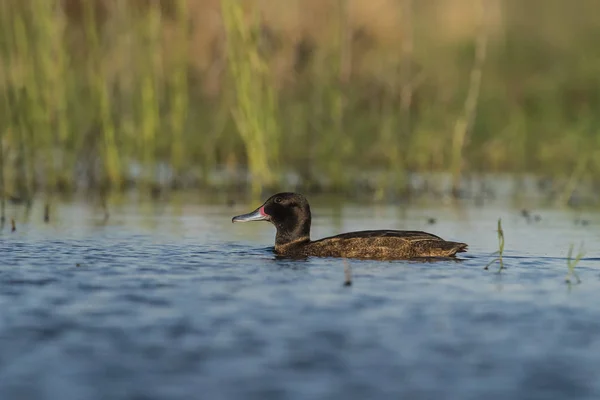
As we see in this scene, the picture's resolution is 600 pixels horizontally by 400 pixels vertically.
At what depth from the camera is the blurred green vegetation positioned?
46.2 ft

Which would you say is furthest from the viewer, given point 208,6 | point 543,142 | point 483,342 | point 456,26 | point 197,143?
point 456,26

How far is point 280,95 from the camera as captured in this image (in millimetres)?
19812

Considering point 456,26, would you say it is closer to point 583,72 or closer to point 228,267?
point 583,72

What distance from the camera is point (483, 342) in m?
6.24

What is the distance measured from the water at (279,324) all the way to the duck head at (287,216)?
0.91 feet

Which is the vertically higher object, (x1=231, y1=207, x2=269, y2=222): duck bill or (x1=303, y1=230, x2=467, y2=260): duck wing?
(x1=231, y1=207, x2=269, y2=222): duck bill

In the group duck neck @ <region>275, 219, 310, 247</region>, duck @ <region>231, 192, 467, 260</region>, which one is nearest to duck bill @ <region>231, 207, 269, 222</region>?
duck neck @ <region>275, 219, 310, 247</region>

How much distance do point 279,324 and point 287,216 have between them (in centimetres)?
424

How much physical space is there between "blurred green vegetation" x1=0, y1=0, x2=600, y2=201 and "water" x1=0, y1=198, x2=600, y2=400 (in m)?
3.78

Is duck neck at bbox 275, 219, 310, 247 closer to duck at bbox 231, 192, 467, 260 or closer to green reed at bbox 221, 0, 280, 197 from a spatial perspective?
duck at bbox 231, 192, 467, 260

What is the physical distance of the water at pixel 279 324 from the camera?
5.33 metres

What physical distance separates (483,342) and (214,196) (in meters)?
9.93

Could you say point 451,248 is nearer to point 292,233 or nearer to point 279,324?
point 292,233

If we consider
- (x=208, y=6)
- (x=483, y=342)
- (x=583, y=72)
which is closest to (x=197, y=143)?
(x=208, y=6)
